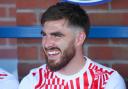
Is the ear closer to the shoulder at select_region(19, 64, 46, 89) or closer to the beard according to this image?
the beard

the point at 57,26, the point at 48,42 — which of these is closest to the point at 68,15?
the point at 57,26

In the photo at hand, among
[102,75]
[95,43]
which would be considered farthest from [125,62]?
[102,75]

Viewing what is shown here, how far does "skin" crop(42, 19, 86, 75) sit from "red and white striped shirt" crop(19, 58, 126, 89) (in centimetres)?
7

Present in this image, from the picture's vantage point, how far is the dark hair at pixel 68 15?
2.51m

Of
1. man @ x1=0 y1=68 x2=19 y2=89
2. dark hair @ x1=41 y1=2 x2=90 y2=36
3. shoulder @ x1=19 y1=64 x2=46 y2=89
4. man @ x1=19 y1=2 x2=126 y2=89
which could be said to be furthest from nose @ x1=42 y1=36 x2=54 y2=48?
man @ x1=0 y1=68 x2=19 y2=89

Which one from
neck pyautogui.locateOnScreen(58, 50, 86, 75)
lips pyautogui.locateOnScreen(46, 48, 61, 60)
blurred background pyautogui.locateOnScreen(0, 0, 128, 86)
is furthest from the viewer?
blurred background pyautogui.locateOnScreen(0, 0, 128, 86)

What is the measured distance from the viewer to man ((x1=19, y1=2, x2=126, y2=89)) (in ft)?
8.20

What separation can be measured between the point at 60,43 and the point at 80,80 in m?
0.25

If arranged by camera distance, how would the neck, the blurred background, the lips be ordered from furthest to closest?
the blurred background < the neck < the lips

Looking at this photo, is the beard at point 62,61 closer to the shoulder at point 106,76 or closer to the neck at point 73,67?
the neck at point 73,67

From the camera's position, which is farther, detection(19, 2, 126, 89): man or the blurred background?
the blurred background

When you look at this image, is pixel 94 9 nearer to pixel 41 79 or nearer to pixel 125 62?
pixel 125 62

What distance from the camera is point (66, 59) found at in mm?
2514

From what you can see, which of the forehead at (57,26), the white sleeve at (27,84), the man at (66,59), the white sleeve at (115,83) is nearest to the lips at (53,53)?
the man at (66,59)
